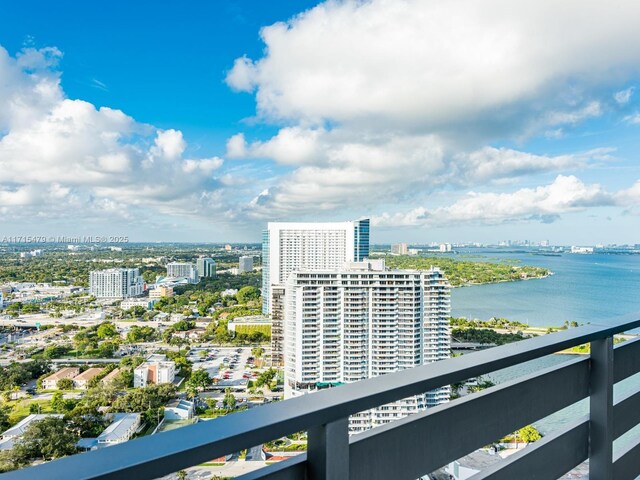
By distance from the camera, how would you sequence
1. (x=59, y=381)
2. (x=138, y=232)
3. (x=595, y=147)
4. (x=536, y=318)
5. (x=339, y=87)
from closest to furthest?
1. (x=59, y=381)
2. (x=536, y=318)
3. (x=339, y=87)
4. (x=138, y=232)
5. (x=595, y=147)

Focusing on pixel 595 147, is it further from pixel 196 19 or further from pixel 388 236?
pixel 196 19

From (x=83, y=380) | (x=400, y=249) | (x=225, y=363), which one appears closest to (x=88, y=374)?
Answer: (x=83, y=380)

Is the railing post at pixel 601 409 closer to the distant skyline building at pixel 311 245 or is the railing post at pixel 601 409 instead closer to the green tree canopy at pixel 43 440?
the green tree canopy at pixel 43 440


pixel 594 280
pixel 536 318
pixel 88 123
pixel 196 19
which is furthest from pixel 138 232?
pixel 594 280

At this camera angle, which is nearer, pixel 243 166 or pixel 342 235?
pixel 342 235

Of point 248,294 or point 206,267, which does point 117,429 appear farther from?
point 206,267

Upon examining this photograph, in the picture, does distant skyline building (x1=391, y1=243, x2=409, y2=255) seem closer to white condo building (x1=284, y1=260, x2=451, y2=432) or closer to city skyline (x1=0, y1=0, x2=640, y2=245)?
city skyline (x1=0, y1=0, x2=640, y2=245)
